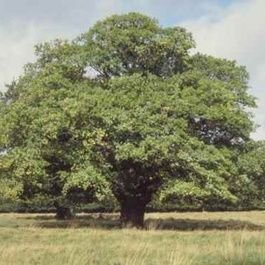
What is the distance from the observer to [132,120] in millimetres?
30766

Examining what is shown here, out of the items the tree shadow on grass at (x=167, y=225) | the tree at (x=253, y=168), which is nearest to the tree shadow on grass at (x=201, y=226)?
the tree shadow on grass at (x=167, y=225)

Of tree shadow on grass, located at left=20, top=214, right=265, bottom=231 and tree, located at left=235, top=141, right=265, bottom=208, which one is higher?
tree, located at left=235, top=141, right=265, bottom=208

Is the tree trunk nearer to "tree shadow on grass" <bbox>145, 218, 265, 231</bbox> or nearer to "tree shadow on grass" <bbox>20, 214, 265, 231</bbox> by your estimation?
"tree shadow on grass" <bbox>20, 214, 265, 231</bbox>

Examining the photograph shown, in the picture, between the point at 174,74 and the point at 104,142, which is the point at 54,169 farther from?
the point at 174,74

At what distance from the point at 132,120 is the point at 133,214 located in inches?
289

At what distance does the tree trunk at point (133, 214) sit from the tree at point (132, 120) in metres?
0.06

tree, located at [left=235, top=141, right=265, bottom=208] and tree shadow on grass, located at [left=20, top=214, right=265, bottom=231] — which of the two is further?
tree shadow on grass, located at [left=20, top=214, right=265, bottom=231]

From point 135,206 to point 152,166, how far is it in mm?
3973

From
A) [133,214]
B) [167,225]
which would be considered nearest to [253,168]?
[133,214]

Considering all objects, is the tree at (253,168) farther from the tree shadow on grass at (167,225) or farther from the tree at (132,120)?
the tree shadow on grass at (167,225)

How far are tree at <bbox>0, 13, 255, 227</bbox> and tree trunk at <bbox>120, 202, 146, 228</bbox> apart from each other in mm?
56

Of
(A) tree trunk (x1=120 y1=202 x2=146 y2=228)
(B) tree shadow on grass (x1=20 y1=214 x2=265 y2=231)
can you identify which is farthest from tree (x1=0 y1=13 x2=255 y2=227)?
(B) tree shadow on grass (x1=20 y1=214 x2=265 y2=231)

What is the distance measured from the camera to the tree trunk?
117 ft

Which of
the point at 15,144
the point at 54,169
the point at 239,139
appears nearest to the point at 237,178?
the point at 239,139
